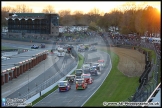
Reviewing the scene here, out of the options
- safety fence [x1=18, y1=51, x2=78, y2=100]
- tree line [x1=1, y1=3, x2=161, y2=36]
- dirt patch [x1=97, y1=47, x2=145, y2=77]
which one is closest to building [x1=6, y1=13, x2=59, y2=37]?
tree line [x1=1, y1=3, x2=161, y2=36]

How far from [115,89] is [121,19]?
74.7ft

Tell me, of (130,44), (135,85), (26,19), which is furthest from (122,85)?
(130,44)

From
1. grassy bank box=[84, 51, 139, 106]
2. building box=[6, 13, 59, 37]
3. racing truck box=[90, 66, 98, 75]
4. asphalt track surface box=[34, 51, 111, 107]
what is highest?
building box=[6, 13, 59, 37]

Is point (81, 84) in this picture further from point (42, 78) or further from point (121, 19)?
point (121, 19)

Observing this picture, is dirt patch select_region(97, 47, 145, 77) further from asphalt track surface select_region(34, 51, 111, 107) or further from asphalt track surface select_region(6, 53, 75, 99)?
asphalt track surface select_region(6, 53, 75, 99)

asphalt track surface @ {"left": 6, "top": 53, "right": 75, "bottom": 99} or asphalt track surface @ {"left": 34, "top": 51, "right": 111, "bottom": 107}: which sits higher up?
asphalt track surface @ {"left": 6, "top": 53, "right": 75, "bottom": 99}

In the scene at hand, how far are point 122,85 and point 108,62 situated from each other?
6056 mm

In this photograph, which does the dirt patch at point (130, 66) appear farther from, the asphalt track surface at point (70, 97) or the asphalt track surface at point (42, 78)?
the asphalt track surface at point (42, 78)

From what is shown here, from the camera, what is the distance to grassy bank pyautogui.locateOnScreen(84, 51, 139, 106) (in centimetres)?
913

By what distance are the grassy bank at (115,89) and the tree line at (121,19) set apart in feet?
28.2

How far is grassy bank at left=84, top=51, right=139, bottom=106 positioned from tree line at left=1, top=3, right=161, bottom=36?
28.2ft

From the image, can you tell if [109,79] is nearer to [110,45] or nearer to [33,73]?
[33,73]

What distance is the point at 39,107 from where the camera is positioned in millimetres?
8336

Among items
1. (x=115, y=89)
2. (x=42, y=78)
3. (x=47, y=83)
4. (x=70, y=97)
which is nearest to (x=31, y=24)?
(x=42, y=78)
